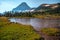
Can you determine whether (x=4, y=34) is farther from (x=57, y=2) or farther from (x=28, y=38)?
(x=57, y=2)

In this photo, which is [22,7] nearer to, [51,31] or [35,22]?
[51,31]

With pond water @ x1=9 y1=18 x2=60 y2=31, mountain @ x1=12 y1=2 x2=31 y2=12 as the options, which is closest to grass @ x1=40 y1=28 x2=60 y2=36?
pond water @ x1=9 y1=18 x2=60 y2=31

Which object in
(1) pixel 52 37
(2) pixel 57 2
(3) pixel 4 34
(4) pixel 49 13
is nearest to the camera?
(3) pixel 4 34

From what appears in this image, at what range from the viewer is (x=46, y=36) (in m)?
4.95

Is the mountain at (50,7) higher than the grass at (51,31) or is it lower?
higher

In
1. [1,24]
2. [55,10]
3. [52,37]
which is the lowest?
[52,37]

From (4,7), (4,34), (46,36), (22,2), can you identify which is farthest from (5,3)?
(46,36)

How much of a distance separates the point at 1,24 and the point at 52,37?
1462mm

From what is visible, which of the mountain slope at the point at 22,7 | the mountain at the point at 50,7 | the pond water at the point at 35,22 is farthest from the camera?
the pond water at the point at 35,22

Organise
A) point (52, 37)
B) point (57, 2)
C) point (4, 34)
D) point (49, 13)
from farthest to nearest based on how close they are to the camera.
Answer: point (49, 13) < point (57, 2) < point (52, 37) < point (4, 34)

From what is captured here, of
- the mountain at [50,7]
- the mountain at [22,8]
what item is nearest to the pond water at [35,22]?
the mountain at [50,7]

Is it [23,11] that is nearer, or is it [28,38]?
[28,38]

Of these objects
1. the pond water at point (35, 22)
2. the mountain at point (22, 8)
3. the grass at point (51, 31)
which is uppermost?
the mountain at point (22, 8)

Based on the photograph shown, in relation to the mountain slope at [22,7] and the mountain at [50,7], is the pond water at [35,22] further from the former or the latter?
the mountain slope at [22,7]
